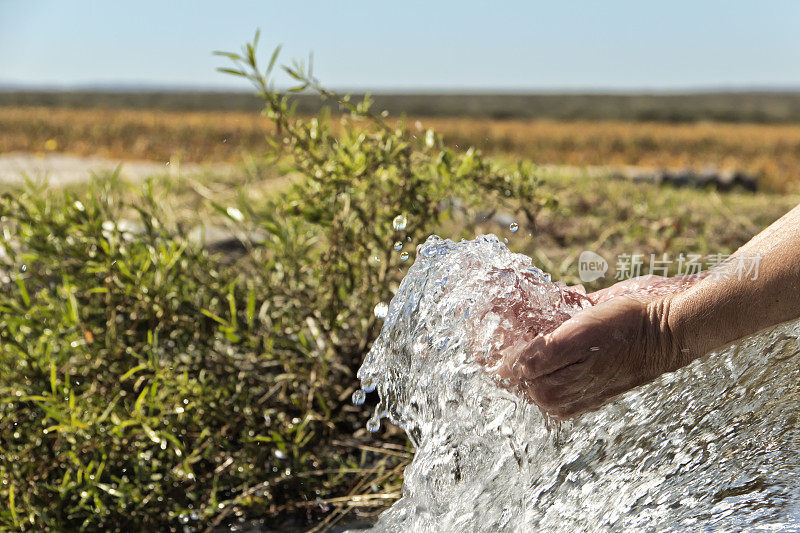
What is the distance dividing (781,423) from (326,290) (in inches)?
55.7

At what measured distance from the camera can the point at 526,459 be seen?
1.88 meters

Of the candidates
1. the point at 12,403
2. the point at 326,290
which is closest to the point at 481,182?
the point at 326,290

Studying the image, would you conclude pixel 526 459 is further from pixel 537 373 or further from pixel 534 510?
pixel 537 373

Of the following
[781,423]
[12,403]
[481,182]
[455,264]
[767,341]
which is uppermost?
[481,182]

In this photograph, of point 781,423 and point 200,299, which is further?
point 200,299

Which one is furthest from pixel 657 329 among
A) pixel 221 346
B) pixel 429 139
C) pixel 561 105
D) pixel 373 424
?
pixel 561 105

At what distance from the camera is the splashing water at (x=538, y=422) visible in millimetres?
1741

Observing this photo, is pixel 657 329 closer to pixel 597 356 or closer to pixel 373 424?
pixel 597 356

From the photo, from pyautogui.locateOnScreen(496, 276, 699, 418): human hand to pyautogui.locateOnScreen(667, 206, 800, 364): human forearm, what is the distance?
1.2 inches

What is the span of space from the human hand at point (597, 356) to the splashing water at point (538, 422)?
15 centimetres

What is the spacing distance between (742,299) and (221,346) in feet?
5.62

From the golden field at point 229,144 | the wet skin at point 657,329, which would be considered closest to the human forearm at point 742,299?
the wet skin at point 657,329

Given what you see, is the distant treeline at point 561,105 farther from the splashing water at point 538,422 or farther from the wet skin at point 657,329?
the wet skin at point 657,329

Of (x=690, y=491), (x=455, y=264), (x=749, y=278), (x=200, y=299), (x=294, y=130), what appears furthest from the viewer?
Result: (x=200, y=299)
